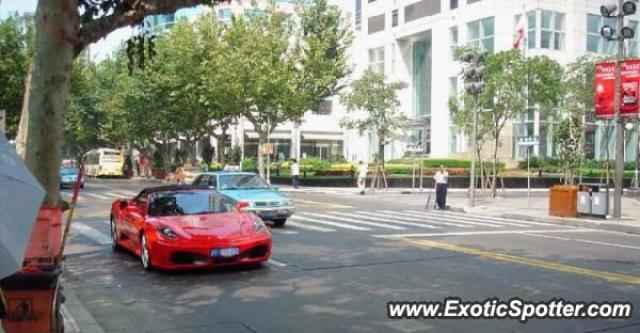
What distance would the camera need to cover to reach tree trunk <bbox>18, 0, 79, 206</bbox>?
837 centimetres

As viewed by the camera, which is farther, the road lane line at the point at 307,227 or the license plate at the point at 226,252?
the road lane line at the point at 307,227

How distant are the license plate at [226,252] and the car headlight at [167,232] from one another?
662 mm

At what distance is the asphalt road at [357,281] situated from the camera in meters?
7.45

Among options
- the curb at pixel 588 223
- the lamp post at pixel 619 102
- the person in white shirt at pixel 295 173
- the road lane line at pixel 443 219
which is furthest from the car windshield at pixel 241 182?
the person in white shirt at pixel 295 173

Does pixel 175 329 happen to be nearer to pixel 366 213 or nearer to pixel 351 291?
pixel 351 291

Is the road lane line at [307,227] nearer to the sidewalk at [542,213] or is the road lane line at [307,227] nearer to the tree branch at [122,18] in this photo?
the sidewalk at [542,213]

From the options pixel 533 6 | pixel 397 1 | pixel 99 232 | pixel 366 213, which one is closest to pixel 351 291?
pixel 99 232

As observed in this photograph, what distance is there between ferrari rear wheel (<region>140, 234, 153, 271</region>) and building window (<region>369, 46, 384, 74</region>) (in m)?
56.3

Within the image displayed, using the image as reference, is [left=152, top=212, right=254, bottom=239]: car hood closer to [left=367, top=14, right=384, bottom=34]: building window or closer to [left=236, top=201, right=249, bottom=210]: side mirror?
[left=236, top=201, right=249, bottom=210]: side mirror

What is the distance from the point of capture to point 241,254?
10.6 m

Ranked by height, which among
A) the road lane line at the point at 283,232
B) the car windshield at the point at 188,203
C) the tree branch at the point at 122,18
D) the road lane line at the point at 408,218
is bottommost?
the road lane line at the point at 408,218

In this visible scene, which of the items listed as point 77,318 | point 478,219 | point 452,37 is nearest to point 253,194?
point 478,219

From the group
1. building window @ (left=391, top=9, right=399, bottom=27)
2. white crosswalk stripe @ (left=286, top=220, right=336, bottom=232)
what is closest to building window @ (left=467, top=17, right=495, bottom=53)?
building window @ (left=391, top=9, right=399, bottom=27)

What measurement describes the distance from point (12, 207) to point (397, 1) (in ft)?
205
